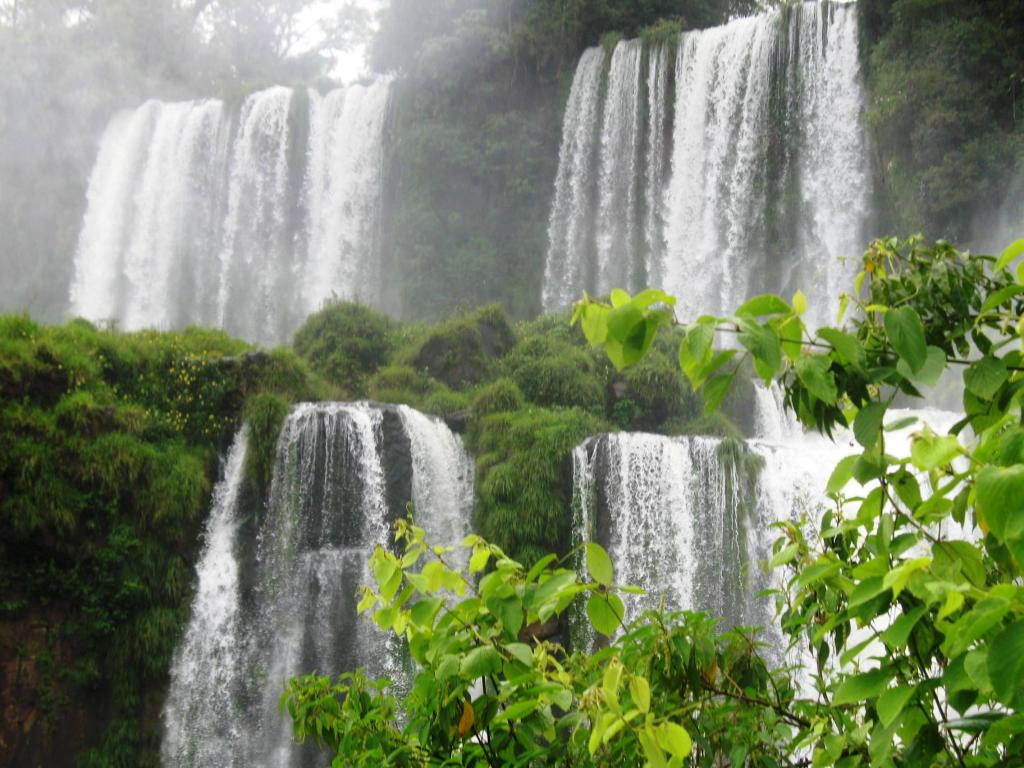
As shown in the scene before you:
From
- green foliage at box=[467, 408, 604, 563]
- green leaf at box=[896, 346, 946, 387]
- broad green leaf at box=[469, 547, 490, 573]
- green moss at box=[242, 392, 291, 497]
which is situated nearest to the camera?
green leaf at box=[896, 346, 946, 387]

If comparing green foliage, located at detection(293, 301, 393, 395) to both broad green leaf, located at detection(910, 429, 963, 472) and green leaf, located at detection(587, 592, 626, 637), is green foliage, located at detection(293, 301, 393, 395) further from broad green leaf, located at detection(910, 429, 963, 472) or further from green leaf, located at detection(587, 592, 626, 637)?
broad green leaf, located at detection(910, 429, 963, 472)

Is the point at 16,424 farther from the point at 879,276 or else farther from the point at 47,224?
the point at 47,224

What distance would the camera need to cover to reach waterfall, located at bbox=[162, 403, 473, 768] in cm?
1099

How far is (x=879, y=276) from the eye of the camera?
180 centimetres

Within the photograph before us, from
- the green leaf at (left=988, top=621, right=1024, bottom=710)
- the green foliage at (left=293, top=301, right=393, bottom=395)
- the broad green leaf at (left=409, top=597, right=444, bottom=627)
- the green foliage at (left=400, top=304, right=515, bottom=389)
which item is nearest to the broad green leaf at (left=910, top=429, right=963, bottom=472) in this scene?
the green leaf at (left=988, top=621, right=1024, bottom=710)

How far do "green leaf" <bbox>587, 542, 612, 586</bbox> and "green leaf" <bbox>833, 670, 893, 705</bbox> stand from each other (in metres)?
0.37

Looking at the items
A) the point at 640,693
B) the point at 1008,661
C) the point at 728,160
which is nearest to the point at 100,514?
the point at 640,693

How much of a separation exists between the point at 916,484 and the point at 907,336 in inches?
12.5

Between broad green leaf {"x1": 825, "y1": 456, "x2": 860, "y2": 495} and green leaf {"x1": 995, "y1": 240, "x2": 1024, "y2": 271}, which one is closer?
green leaf {"x1": 995, "y1": 240, "x2": 1024, "y2": 271}

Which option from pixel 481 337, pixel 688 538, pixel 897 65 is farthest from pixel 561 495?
pixel 897 65

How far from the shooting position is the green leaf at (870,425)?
139 centimetres

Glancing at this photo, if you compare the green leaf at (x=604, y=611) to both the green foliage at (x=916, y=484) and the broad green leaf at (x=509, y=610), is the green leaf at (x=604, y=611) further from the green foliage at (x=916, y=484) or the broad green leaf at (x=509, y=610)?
the green foliage at (x=916, y=484)

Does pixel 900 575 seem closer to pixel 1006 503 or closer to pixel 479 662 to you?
pixel 1006 503

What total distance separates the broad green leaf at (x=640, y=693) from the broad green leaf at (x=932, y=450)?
499mm
